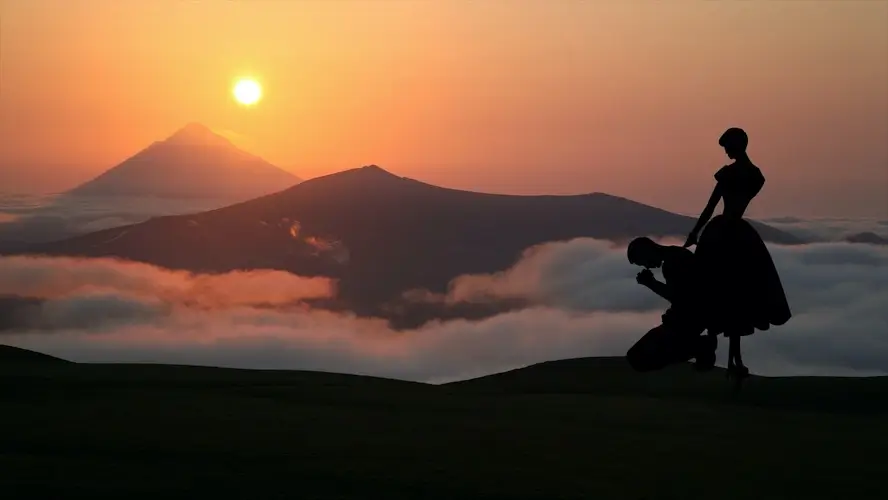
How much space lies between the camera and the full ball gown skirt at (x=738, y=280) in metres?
15.7

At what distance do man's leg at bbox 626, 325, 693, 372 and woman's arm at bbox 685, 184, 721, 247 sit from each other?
1.71 meters

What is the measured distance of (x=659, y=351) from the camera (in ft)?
51.9

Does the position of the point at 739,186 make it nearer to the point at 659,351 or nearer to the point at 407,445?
the point at 659,351

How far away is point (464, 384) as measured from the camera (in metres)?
34.2

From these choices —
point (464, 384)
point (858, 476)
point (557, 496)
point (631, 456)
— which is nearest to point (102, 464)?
point (557, 496)

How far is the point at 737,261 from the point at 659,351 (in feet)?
6.74

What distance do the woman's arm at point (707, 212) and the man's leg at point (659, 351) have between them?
1.71 meters

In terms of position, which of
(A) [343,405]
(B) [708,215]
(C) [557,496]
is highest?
(B) [708,215]

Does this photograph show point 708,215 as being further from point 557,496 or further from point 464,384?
point 464,384

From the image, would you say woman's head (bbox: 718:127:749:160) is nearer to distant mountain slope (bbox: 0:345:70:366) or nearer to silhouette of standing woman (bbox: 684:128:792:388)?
silhouette of standing woman (bbox: 684:128:792:388)

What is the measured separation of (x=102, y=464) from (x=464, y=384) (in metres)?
20.6

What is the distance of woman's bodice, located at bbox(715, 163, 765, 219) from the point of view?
16.1m

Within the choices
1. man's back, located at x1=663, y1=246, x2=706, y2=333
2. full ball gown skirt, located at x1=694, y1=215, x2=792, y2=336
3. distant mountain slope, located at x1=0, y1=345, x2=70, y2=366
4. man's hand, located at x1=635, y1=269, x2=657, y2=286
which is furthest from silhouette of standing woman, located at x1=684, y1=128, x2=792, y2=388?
distant mountain slope, located at x1=0, y1=345, x2=70, y2=366

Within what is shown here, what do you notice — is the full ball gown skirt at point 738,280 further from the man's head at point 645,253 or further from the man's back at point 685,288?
the man's head at point 645,253
